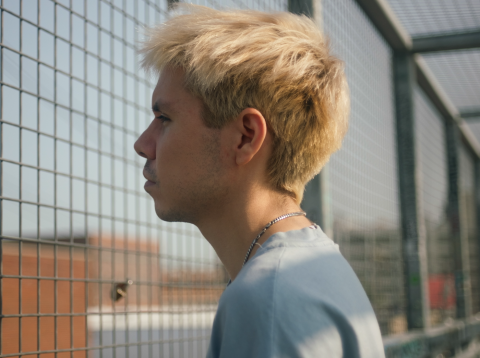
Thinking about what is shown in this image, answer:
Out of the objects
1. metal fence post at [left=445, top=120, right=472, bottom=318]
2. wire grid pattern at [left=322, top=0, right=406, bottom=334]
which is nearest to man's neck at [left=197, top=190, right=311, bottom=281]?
wire grid pattern at [left=322, top=0, right=406, bottom=334]

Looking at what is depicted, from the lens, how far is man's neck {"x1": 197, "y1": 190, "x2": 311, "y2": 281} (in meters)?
1.35

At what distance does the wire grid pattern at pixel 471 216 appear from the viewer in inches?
386

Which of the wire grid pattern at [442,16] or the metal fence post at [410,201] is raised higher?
the wire grid pattern at [442,16]

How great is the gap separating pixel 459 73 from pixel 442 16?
6.67ft

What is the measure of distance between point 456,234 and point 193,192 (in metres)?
7.77

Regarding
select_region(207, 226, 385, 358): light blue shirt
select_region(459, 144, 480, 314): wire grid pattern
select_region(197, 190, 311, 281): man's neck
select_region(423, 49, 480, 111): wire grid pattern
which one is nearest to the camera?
select_region(207, 226, 385, 358): light blue shirt

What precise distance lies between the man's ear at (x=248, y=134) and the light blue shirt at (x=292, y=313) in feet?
1.04

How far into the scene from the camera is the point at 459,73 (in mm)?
6719

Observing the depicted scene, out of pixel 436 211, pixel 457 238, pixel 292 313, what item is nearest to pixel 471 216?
pixel 457 238

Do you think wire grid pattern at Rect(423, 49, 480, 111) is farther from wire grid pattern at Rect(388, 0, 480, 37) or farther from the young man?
the young man

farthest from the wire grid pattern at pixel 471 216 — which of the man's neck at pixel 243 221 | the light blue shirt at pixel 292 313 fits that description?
the light blue shirt at pixel 292 313

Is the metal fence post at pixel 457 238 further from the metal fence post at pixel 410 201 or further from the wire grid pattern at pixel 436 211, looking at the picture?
the metal fence post at pixel 410 201

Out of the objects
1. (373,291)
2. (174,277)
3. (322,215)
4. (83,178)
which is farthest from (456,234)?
(83,178)

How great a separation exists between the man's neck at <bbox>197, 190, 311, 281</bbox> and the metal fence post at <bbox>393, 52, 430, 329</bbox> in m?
4.06
